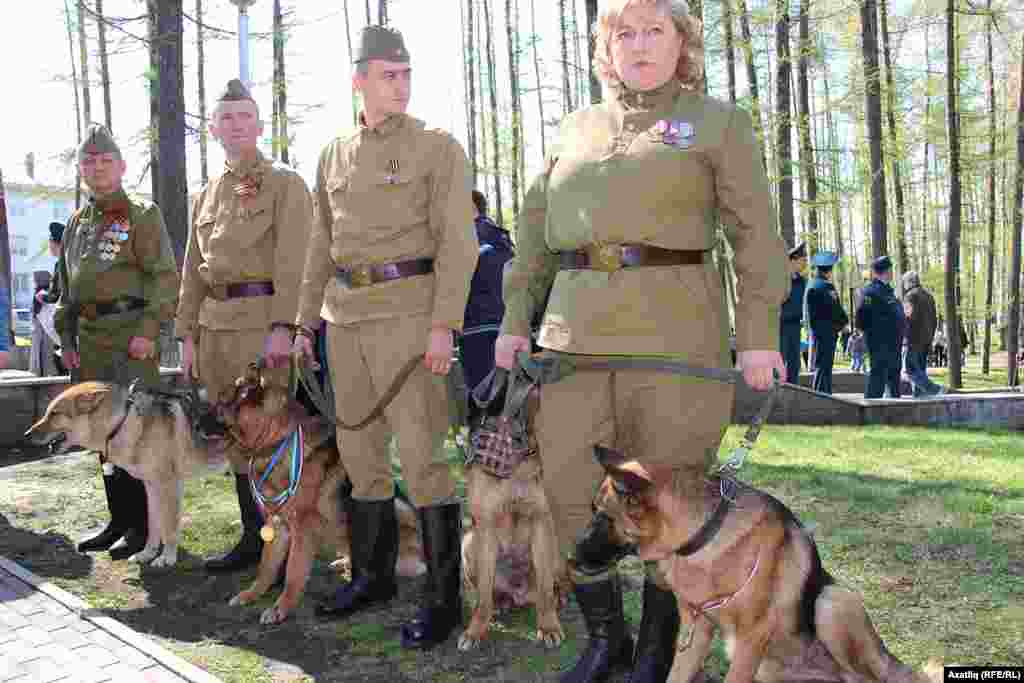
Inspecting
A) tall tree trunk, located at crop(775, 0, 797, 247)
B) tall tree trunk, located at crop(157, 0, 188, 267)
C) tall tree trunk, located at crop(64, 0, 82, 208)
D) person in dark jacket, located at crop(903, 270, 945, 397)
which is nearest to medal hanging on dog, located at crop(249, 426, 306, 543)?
tall tree trunk, located at crop(157, 0, 188, 267)

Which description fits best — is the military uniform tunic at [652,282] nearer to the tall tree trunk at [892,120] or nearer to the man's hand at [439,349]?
the man's hand at [439,349]

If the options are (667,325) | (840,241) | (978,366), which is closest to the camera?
(667,325)

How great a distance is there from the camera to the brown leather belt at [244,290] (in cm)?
469

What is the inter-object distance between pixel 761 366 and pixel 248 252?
2.98 metres

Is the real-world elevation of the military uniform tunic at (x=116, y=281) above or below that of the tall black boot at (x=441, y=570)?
above

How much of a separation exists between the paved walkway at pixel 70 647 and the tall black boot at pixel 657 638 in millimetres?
1600

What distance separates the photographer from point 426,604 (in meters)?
3.81

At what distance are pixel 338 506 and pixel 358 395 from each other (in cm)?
79

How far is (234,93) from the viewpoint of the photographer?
15.4 feet

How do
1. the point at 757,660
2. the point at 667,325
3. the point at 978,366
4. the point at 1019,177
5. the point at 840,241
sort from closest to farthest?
the point at 757,660, the point at 667,325, the point at 1019,177, the point at 978,366, the point at 840,241

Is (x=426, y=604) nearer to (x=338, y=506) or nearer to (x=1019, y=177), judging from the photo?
(x=338, y=506)

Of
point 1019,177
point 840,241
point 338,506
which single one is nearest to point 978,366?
point 840,241

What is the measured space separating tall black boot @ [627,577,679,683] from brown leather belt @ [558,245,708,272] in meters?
1.08

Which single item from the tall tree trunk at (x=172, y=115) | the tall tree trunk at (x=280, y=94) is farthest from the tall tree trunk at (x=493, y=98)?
the tall tree trunk at (x=172, y=115)
